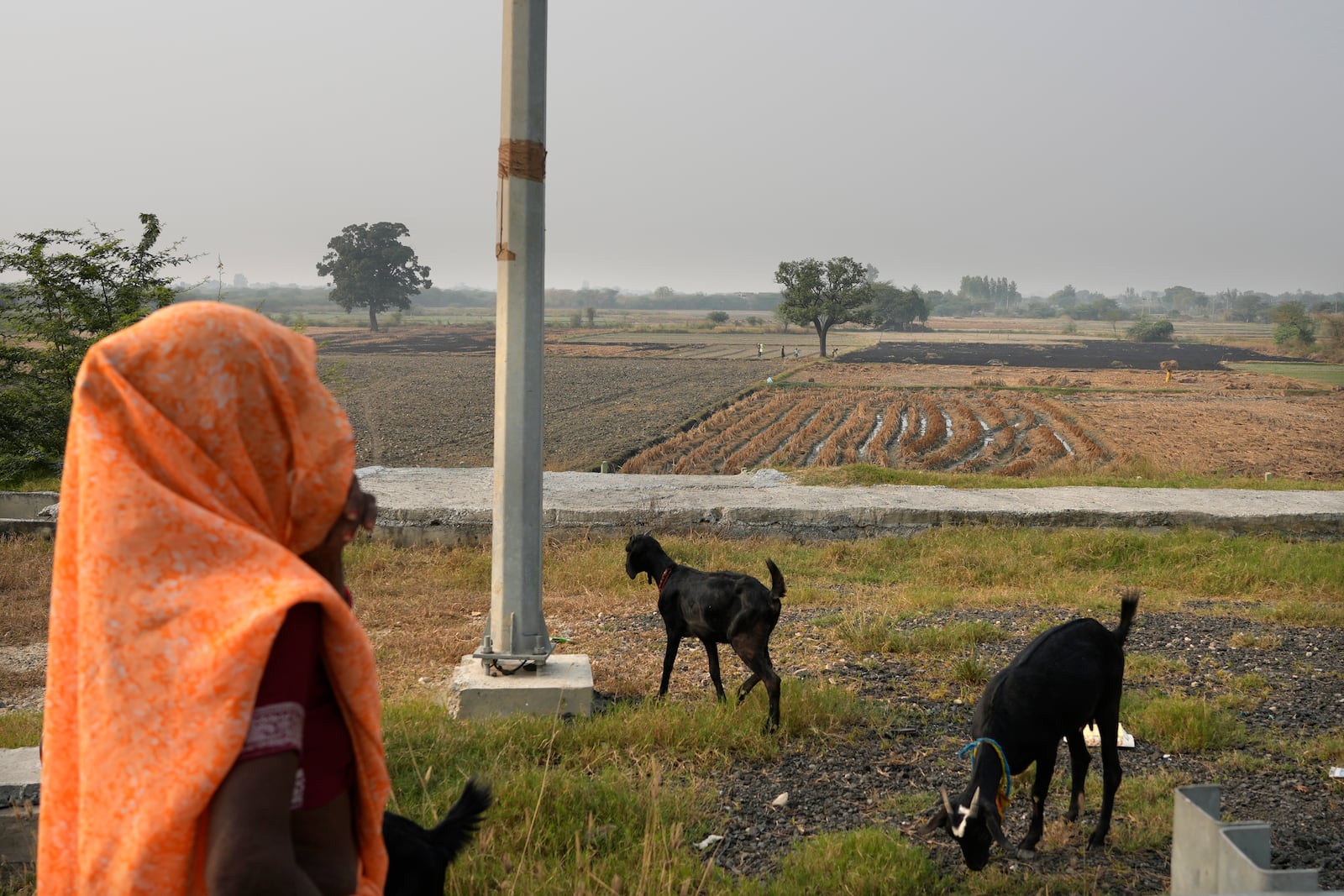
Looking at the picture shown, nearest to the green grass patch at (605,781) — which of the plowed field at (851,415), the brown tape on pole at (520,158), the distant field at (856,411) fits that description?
the brown tape on pole at (520,158)

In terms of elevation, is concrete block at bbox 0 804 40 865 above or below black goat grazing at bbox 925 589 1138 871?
below

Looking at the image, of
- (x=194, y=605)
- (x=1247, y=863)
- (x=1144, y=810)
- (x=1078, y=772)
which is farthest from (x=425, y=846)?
(x=1144, y=810)

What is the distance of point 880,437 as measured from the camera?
2722cm

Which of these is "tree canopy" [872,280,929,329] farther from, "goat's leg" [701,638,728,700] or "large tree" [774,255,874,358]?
"goat's leg" [701,638,728,700]

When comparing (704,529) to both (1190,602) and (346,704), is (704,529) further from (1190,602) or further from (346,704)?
(346,704)

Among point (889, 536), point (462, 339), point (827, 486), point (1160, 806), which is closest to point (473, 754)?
point (1160, 806)

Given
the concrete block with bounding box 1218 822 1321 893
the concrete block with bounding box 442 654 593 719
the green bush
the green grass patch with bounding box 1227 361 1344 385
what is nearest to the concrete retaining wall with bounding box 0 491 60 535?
the concrete block with bounding box 442 654 593 719

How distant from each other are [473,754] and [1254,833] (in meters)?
3.07

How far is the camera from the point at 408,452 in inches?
968

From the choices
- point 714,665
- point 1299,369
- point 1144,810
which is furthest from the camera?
point 1299,369

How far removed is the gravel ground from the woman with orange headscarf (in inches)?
108

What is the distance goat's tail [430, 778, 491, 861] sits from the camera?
2.14 metres

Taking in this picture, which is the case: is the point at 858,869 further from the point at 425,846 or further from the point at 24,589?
the point at 24,589

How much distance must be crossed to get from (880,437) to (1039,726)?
23729 millimetres
